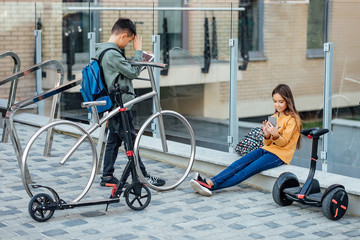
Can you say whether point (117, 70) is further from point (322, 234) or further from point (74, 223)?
point (322, 234)

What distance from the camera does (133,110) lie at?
805cm

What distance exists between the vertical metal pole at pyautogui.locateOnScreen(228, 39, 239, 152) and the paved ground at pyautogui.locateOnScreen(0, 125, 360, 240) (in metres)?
0.90

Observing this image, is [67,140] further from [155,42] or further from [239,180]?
[239,180]

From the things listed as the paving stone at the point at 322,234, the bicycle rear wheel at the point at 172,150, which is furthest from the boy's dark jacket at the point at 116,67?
the paving stone at the point at 322,234

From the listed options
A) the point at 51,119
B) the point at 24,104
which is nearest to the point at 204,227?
the point at 24,104

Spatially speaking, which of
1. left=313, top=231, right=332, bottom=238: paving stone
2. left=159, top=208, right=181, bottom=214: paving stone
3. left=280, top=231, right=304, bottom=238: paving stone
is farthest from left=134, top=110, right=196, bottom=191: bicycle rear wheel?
left=313, top=231, right=332, bottom=238: paving stone

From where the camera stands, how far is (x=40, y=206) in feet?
17.4

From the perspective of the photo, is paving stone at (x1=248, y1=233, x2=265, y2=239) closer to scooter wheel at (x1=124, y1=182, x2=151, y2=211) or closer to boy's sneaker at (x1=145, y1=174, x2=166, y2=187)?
scooter wheel at (x1=124, y1=182, x2=151, y2=211)

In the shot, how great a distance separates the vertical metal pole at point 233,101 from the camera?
7.41 m

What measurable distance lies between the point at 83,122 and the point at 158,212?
3.87m

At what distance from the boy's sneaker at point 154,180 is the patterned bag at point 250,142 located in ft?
2.86

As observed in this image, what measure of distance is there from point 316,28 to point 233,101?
1.39 meters

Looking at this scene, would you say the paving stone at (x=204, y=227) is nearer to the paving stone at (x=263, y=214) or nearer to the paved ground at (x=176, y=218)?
the paved ground at (x=176, y=218)

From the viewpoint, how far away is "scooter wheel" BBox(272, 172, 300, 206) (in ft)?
19.1
